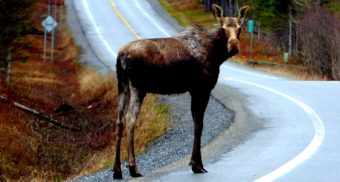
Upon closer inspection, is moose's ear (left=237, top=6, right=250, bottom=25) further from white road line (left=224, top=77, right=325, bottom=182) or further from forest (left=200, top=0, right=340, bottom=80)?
forest (left=200, top=0, right=340, bottom=80)

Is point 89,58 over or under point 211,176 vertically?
under

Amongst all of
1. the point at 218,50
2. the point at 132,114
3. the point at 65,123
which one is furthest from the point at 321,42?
the point at 132,114

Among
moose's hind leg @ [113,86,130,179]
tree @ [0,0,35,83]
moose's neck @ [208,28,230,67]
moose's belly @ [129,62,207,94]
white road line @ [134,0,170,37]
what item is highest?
moose's neck @ [208,28,230,67]

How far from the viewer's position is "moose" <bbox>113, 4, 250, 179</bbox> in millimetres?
9117

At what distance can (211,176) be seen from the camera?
9.20 meters

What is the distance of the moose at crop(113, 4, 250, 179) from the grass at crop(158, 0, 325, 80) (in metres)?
16.2

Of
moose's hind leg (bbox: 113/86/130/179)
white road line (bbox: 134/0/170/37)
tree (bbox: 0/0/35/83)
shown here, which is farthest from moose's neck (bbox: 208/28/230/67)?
white road line (bbox: 134/0/170/37)

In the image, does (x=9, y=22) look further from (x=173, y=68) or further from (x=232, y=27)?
(x=232, y=27)

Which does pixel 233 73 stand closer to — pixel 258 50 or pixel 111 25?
pixel 258 50

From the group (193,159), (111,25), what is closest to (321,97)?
(193,159)

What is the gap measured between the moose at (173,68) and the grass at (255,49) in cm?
1615

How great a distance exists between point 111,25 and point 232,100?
4114cm

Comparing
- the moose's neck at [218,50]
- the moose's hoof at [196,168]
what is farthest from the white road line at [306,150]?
the moose's neck at [218,50]

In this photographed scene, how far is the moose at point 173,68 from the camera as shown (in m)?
9.12
